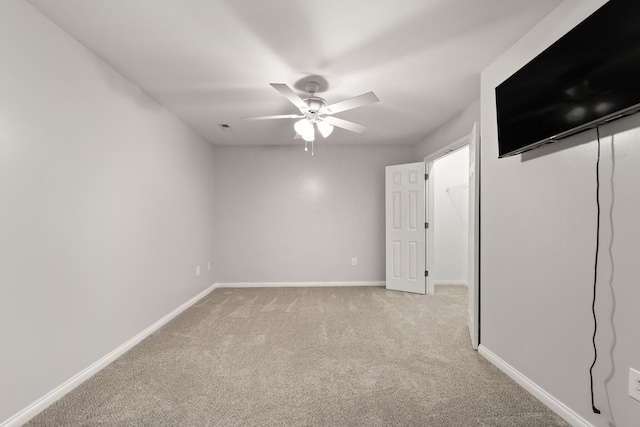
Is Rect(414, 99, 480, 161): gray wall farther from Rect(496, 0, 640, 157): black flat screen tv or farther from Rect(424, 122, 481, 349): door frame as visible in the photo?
Rect(496, 0, 640, 157): black flat screen tv

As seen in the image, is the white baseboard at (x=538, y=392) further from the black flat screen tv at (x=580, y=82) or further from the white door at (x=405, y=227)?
the white door at (x=405, y=227)

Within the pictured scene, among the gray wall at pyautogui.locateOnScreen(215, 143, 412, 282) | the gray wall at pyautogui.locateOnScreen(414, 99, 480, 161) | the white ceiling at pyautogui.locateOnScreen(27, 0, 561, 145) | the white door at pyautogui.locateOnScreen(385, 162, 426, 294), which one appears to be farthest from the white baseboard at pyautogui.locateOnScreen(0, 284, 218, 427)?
the gray wall at pyautogui.locateOnScreen(414, 99, 480, 161)

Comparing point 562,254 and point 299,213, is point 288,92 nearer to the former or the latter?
point 562,254

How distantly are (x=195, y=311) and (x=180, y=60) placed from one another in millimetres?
2748

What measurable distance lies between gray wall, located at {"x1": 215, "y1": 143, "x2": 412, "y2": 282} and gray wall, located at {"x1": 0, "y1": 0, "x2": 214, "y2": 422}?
5.43ft

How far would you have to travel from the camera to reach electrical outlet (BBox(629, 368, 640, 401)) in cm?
117

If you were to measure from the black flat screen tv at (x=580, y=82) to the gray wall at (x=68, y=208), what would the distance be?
9.47 ft

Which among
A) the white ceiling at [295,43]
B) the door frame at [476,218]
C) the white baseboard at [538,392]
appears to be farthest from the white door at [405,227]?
the white baseboard at [538,392]

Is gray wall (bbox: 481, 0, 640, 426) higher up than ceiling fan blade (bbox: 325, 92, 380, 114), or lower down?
lower down

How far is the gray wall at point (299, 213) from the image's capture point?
454 centimetres

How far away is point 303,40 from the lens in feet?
5.98

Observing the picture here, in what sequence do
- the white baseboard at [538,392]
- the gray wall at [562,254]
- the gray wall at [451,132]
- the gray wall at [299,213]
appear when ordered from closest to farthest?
the gray wall at [562,254] → the white baseboard at [538,392] → the gray wall at [451,132] → the gray wall at [299,213]

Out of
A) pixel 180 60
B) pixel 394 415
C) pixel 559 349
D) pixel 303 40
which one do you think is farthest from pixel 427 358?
pixel 180 60

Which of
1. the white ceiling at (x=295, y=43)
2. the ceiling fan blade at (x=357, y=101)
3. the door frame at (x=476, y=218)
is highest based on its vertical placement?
the white ceiling at (x=295, y=43)
